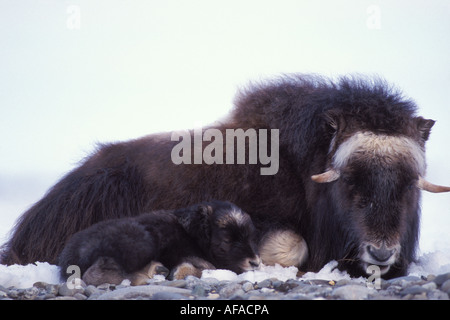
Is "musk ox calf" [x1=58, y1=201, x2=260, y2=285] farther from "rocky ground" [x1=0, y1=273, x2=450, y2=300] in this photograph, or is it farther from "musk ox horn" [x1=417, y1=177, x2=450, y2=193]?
"musk ox horn" [x1=417, y1=177, x2=450, y2=193]

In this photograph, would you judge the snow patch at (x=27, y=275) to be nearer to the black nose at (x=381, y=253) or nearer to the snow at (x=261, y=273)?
the snow at (x=261, y=273)

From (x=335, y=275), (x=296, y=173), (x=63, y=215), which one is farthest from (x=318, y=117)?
(x=63, y=215)

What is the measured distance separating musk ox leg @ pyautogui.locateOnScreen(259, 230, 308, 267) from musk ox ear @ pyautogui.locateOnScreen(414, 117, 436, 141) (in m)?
0.91

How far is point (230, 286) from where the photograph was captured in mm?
2609

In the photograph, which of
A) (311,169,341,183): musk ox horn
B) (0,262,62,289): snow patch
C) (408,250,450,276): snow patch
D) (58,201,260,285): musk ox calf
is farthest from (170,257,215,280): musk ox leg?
(408,250,450,276): snow patch

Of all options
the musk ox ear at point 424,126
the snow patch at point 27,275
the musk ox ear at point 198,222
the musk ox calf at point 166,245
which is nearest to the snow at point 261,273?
the snow patch at point 27,275

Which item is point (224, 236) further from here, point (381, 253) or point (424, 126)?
point (424, 126)

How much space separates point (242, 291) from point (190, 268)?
0.50 meters

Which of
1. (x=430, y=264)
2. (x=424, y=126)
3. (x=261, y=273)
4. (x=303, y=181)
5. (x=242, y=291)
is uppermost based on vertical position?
(x=424, y=126)

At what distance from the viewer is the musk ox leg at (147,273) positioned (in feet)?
9.34

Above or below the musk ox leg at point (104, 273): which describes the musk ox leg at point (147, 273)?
below

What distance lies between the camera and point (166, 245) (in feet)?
10.0

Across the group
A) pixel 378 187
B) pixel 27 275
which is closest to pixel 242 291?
pixel 378 187
